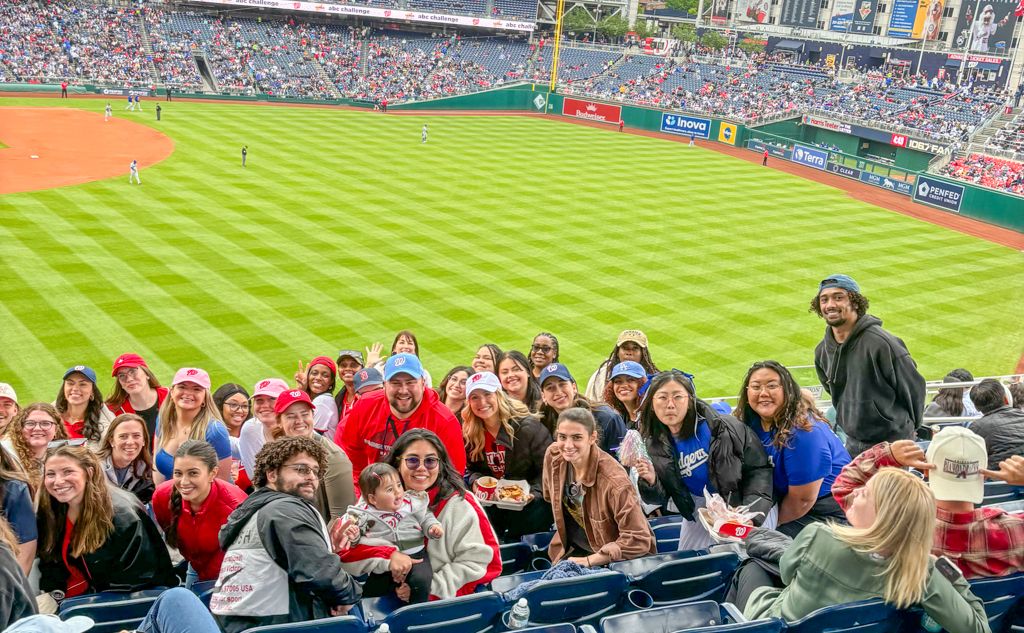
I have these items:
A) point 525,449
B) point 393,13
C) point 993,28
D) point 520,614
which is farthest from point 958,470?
point 393,13

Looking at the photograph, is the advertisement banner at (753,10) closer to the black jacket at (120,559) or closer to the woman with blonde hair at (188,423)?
the woman with blonde hair at (188,423)

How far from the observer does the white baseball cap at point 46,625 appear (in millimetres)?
3607

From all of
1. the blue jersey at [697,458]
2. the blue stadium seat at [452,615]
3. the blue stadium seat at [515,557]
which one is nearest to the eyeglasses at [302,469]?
the blue stadium seat at [452,615]

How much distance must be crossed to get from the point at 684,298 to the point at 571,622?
1941 centimetres

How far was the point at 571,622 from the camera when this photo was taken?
5211 millimetres

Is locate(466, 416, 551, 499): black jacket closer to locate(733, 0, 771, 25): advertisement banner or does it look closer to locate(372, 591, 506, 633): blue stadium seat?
locate(372, 591, 506, 633): blue stadium seat

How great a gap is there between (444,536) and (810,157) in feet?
154

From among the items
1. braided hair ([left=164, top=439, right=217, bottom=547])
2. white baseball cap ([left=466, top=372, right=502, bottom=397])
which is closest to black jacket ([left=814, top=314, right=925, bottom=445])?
white baseball cap ([left=466, top=372, right=502, bottom=397])

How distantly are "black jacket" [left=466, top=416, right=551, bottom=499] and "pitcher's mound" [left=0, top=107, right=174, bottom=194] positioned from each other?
27780mm

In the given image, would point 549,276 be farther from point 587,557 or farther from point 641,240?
point 587,557

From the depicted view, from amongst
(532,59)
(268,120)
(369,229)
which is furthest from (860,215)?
(532,59)

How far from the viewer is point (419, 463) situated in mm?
5559

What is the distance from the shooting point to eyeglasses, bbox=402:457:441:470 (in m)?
5.56

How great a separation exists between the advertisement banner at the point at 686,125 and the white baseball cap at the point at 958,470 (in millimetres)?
51812
